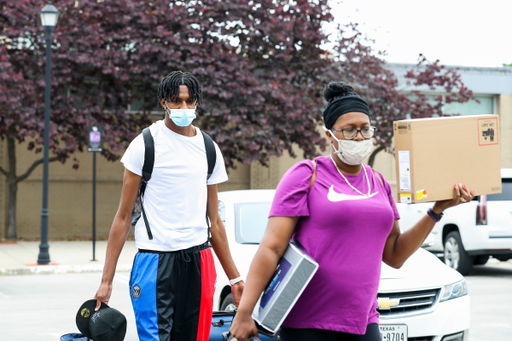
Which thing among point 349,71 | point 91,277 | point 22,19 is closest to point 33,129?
point 22,19

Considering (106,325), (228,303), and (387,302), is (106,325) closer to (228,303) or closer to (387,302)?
(387,302)

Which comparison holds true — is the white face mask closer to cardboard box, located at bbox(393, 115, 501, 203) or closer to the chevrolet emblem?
cardboard box, located at bbox(393, 115, 501, 203)

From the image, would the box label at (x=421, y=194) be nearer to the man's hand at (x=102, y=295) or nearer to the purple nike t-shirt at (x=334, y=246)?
the purple nike t-shirt at (x=334, y=246)

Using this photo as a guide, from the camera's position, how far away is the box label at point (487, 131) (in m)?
3.32

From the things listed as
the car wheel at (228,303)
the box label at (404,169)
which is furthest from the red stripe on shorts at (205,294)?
the car wheel at (228,303)

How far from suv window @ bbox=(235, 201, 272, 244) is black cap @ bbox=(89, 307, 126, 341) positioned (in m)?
3.31

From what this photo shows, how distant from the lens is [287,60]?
18.8m

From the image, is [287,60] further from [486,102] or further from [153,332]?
[153,332]

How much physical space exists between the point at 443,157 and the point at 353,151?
453 mm

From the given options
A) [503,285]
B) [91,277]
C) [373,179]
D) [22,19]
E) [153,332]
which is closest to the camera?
[373,179]

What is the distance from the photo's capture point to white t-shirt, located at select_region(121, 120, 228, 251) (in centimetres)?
372

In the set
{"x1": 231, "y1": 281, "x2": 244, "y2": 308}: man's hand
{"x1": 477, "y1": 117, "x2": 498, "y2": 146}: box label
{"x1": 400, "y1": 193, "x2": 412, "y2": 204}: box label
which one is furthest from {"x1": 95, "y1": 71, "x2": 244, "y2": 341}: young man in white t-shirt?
{"x1": 477, "y1": 117, "x2": 498, "y2": 146}: box label

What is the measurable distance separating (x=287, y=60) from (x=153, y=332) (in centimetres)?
1568

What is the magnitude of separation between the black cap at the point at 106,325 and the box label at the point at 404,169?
162 cm
